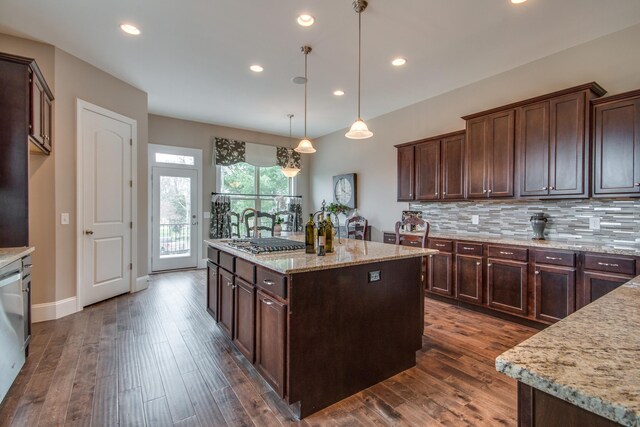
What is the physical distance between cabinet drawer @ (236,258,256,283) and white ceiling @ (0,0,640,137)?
7.23 ft

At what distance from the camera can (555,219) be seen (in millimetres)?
3398

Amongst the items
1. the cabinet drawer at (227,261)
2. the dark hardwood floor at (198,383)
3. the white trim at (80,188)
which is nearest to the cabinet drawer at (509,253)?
the dark hardwood floor at (198,383)

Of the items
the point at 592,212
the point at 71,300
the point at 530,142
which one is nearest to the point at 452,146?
the point at 530,142

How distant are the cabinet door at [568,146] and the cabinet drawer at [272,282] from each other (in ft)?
9.79

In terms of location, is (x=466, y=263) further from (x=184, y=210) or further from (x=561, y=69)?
(x=184, y=210)

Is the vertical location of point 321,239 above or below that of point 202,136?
below

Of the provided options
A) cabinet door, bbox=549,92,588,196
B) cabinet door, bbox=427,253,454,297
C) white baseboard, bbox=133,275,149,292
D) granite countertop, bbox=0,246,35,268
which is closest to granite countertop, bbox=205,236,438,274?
Answer: granite countertop, bbox=0,246,35,268

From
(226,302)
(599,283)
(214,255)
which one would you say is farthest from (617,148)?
(214,255)

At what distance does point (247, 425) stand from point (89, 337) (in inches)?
83.5

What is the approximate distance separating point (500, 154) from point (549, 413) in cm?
349

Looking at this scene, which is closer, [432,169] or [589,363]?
[589,363]

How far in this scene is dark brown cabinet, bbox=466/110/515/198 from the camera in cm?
344

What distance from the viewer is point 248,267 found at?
7.41 ft

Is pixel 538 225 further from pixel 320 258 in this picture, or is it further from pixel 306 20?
pixel 306 20
